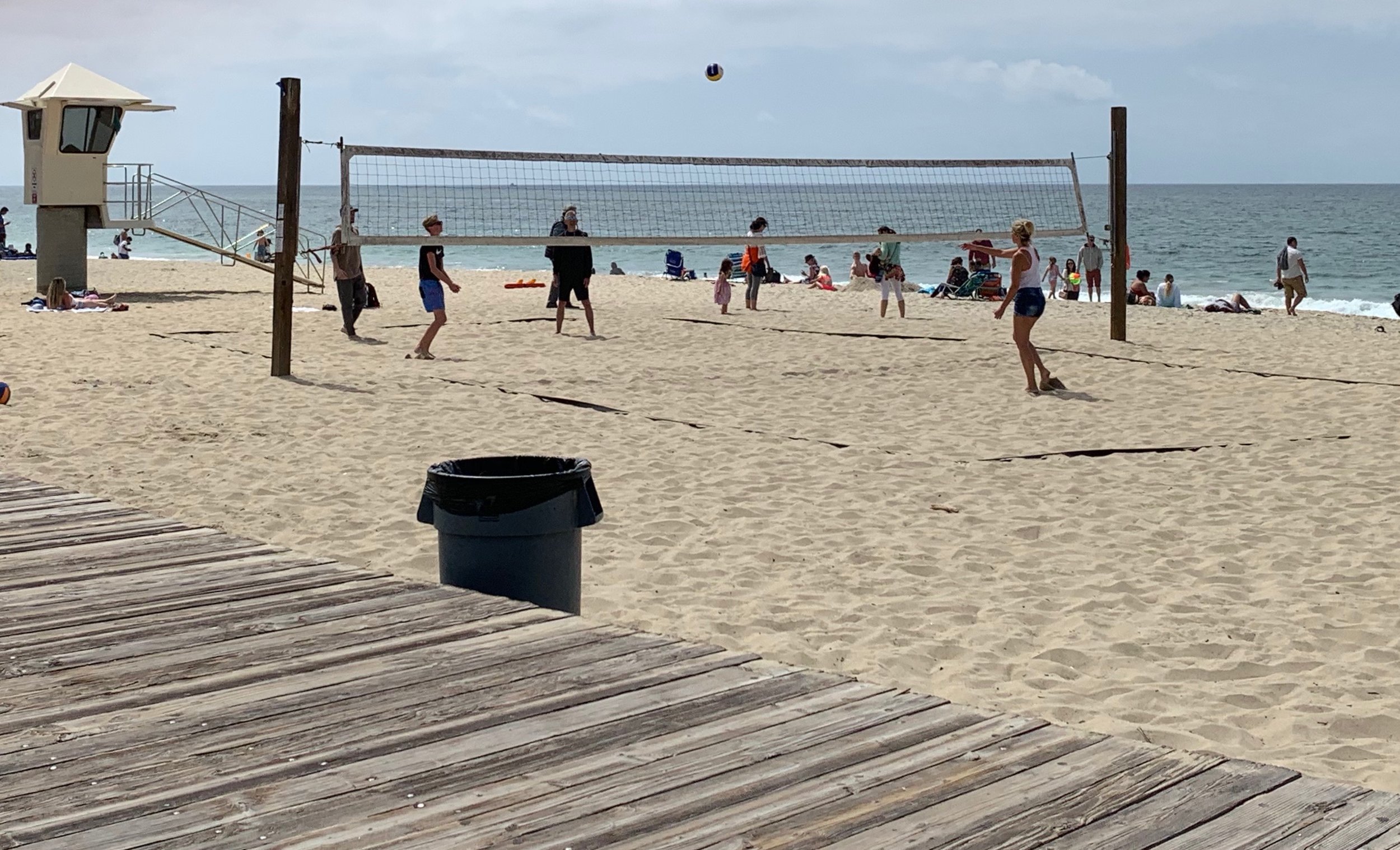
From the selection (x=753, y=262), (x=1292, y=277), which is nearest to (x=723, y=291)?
(x=753, y=262)

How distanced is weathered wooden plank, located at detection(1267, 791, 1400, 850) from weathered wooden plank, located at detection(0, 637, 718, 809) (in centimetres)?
147

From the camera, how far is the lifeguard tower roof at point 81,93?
20.7 metres

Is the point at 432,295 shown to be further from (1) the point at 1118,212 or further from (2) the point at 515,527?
(2) the point at 515,527

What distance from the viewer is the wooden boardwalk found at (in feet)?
8.20

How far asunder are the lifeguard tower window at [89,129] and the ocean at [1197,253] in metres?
5.66

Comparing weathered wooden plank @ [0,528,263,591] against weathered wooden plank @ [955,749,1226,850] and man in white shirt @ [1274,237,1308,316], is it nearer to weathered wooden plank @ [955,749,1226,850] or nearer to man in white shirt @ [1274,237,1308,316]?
weathered wooden plank @ [955,749,1226,850]

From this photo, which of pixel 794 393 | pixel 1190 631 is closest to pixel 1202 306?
pixel 794 393

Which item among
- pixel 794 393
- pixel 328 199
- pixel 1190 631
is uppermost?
pixel 328 199

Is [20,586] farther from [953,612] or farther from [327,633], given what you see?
[953,612]

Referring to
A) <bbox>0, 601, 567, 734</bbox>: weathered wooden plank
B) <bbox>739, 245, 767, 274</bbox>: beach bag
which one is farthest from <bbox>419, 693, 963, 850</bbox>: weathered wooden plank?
<bbox>739, 245, 767, 274</bbox>: beach bag

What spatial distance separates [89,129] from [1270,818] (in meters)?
21.9

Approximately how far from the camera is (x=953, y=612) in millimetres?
5188

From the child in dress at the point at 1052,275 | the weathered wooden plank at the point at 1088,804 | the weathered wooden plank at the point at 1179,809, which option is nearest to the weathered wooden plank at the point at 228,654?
the weathered wooden plank at the point at 1088,804

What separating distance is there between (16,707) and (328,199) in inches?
5911
